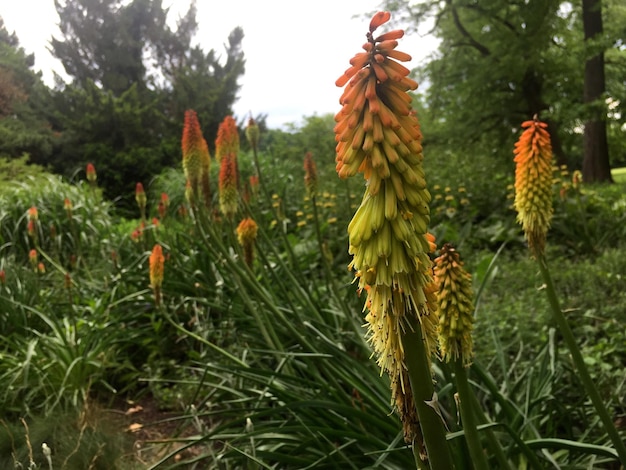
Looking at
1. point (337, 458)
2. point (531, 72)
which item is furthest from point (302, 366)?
point (531, 72)

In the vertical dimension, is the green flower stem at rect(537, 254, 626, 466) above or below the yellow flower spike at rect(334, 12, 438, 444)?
below

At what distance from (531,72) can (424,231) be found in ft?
38.7

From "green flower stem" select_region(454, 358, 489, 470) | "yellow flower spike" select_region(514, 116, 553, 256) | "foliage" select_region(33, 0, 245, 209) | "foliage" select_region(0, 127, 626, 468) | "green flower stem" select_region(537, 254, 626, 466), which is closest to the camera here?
"green flower stem" select_region(454, 358, 489, 470)

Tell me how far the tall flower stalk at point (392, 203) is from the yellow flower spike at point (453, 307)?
1.60ft

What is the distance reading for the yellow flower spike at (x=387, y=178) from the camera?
2.65 ft

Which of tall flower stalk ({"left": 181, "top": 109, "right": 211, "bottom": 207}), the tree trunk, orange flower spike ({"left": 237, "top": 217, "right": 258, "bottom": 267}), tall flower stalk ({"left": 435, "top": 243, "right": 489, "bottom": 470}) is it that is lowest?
tall flower stalk ({"left": 435, "top": 243, "right": 489, "bottom": 470})

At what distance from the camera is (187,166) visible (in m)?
2.78

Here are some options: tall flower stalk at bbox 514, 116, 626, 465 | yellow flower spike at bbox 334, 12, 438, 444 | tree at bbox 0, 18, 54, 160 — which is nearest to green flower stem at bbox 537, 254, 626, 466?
tall flower stalk at bbox 514, 116, 626, 465

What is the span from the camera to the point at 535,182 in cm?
187

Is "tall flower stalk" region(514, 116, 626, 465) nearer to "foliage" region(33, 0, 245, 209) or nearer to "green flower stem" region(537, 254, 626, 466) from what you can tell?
"green flower stem" region(537, 254, 626, 466)

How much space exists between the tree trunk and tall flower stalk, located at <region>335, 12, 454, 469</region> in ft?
26.8

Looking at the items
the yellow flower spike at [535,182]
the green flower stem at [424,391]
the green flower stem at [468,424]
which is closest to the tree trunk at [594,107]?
the yellow flower spike at [535,182]

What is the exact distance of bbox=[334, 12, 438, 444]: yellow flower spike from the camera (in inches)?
31.9

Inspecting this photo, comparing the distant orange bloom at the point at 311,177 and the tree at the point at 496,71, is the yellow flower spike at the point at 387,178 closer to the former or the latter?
the distant orange bloom at the point at 311,177
